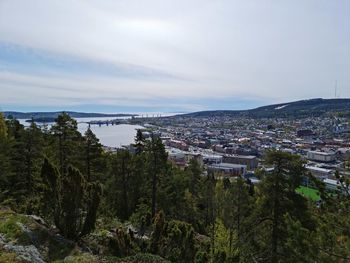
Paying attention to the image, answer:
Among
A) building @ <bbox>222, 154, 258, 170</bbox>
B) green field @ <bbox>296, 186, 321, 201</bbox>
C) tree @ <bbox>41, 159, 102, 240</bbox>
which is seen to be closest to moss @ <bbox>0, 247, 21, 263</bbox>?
tree @ <bbox>41, 159, 102, 240</bbox>

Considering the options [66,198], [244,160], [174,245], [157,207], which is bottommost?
[244,160]

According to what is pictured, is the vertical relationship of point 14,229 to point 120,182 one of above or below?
above

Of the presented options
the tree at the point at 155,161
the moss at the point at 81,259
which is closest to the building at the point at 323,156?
the tree at the point at 155,161

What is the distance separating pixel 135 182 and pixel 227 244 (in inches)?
586

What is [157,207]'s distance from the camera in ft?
88.4

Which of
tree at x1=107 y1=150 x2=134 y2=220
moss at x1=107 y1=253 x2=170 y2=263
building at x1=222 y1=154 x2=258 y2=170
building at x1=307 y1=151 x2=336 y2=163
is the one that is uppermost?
moss at x1=107 y1=253 x2=170 y2=263

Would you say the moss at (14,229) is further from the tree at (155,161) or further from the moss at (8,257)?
the tree at (155,161)

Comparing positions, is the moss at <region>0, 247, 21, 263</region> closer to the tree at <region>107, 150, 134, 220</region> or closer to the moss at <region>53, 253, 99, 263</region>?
the moss at <region>53, 253, 99, 263</region>

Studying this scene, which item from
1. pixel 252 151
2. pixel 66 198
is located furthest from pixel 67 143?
pixel 252 151

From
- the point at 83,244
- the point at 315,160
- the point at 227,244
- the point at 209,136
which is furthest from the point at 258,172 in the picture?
the point at 209,136

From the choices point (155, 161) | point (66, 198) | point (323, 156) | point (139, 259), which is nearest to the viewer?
point (139, 259)

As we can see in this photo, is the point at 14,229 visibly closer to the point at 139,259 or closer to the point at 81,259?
the point at 81,259

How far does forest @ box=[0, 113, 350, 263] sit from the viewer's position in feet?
33.2

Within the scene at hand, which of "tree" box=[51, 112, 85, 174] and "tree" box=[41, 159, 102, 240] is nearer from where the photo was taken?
"tree" box=[41, 159, 102, 240]
